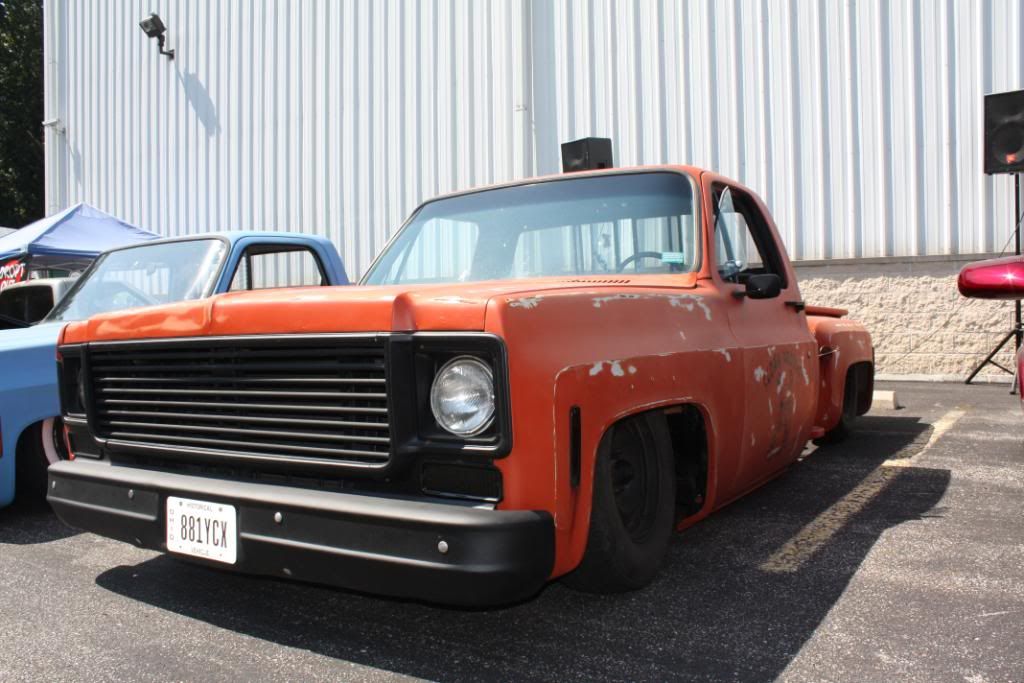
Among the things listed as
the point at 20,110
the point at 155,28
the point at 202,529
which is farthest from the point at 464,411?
the point at 20,110

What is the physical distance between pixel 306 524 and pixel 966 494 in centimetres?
341

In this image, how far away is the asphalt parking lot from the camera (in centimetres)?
223

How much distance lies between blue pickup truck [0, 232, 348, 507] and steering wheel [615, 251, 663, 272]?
7.82ft

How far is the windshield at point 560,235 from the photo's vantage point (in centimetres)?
324

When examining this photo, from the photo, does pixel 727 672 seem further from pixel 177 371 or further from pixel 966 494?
pixel 966 494

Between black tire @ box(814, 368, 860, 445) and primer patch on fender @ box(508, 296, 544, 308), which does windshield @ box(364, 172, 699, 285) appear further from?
black tire @ box(814, 368, 860, 445)

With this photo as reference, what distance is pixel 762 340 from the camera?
3369 millimetres

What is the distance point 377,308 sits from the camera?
2.10m

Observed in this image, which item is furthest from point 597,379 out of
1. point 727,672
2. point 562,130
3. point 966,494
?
point 562,130

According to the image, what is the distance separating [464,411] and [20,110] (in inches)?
1270

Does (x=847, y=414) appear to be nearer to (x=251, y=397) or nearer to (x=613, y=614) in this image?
(x=613, y=614)

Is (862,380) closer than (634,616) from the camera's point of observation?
No

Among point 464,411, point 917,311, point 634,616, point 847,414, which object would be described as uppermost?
point 917,311

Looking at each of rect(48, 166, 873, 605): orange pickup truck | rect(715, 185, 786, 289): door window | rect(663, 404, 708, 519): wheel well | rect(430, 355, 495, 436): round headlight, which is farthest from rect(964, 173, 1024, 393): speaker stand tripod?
rect(430, 355, 495, 436): round headlight
